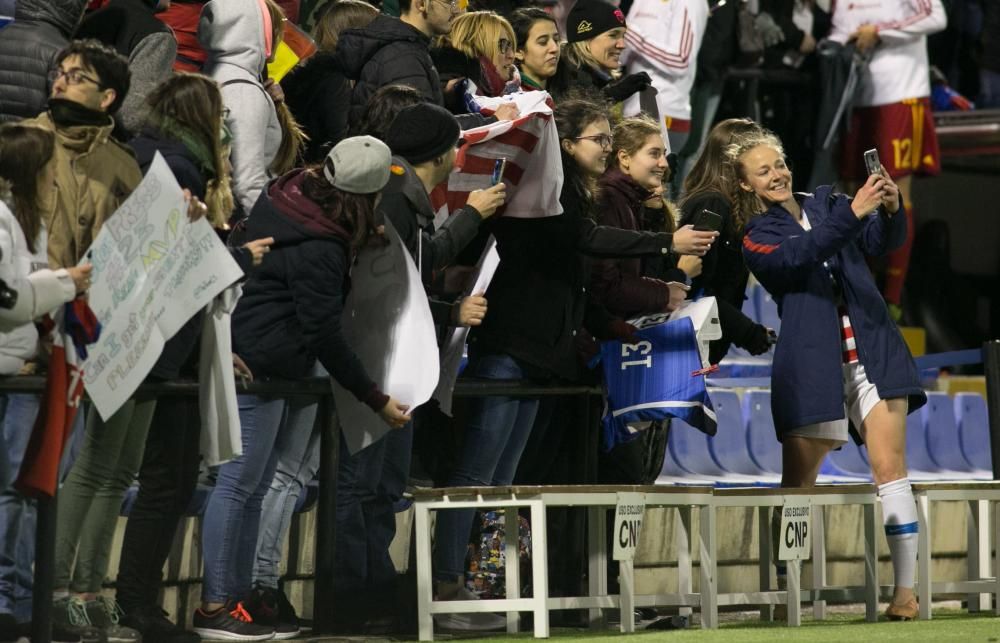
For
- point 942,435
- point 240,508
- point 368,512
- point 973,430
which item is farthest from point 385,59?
point 973,430

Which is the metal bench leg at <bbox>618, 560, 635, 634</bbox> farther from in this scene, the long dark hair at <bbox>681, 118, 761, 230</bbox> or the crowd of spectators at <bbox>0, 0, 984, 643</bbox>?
the long dark hair at <bbox>681, 118, 761, 230</bbox>

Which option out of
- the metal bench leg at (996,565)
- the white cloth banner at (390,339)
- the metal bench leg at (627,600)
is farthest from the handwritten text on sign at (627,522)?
the metal bench leg at (996,565)

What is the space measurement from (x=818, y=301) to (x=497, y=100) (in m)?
1.47

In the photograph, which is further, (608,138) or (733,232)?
(733,232)

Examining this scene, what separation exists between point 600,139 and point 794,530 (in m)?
1.63

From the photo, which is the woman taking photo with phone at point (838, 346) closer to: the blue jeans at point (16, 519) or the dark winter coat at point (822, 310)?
the dark winter coat at point (822, 310)

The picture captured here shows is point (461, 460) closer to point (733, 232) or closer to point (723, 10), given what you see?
point (733, 232)

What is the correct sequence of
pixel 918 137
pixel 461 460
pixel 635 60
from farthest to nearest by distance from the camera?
pixel 918 137, pixel 635 60, pixel 461 460

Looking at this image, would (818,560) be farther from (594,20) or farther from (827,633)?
(594,20)

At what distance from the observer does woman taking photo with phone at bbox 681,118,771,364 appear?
754cm

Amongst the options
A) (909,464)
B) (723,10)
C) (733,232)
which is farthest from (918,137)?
(733,232)

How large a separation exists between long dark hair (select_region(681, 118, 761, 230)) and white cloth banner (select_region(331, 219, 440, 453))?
76.5 inches

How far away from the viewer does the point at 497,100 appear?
6.93 metres

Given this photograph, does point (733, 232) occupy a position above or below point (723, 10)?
below
